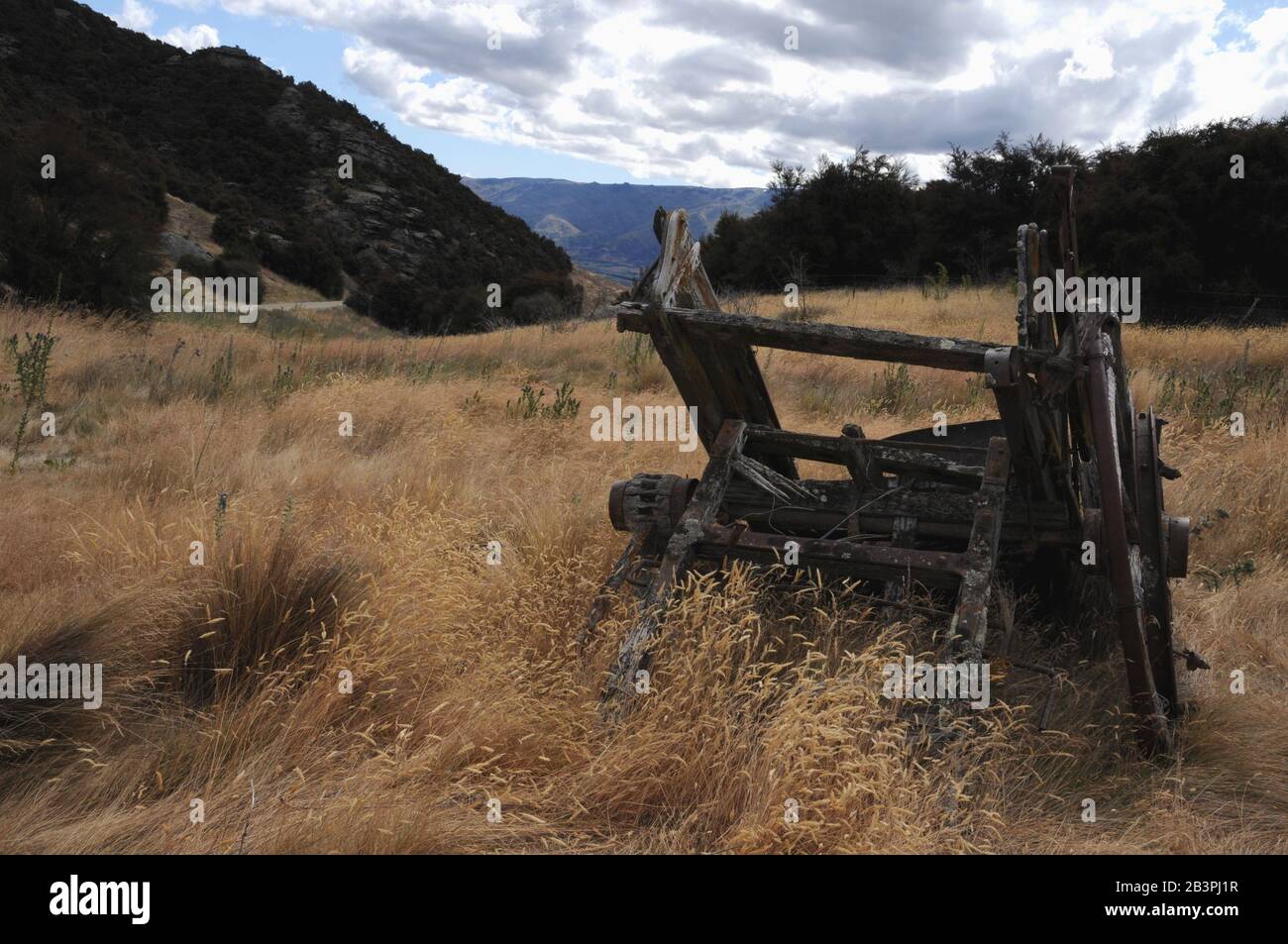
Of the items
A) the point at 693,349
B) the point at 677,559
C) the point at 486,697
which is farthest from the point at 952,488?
the point at 486,697

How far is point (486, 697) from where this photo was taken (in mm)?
3086

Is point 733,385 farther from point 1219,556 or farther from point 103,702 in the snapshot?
point 1219,556

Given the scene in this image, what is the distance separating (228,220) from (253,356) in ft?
96.4

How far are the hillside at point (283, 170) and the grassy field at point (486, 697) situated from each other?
2979cm

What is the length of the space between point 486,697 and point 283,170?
4874 centimetres

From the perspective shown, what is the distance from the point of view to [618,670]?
314 cm

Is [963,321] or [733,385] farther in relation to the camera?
[963,321]

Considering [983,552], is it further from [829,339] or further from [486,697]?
[486,697]

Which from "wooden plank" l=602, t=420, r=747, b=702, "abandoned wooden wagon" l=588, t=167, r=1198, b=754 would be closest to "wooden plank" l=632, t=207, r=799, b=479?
"abandoned wooden wagon" l=588, t=167, r=1198, b=754

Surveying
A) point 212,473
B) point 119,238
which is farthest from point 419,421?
point 119,238

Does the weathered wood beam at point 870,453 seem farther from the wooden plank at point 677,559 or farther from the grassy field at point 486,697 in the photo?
the grassy field at point 486,697

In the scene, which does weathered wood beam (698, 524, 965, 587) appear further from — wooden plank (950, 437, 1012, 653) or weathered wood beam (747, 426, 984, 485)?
weathered wood beam (747, 426, 984, 485)

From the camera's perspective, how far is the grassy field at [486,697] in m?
2.55

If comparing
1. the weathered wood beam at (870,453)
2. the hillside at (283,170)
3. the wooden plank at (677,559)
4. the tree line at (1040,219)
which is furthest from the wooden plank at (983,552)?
the hillside at (283,170)
